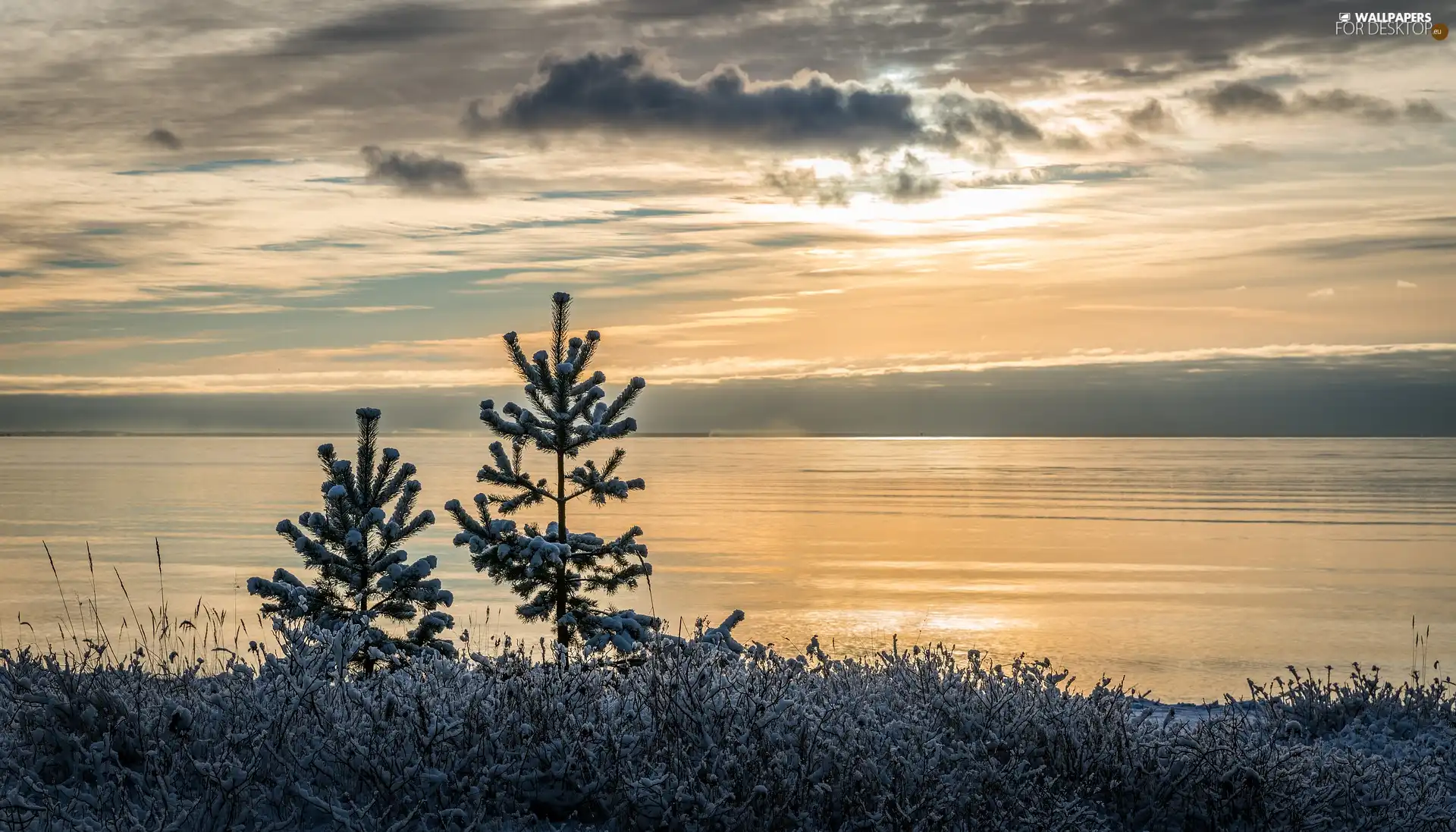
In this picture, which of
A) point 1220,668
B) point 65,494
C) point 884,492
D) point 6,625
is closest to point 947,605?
point 1220,668

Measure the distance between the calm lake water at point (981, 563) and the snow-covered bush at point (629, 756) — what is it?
1238 centimetres

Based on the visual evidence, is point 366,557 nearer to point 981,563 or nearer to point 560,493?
point 560,493

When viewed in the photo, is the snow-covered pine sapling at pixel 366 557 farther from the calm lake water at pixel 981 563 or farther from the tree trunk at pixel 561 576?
the calm lake water at pixel 981 563

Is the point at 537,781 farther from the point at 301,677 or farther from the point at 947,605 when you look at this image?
the point at 947,605

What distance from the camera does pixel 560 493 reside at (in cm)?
1584

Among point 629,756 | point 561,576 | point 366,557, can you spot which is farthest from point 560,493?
point 629,756

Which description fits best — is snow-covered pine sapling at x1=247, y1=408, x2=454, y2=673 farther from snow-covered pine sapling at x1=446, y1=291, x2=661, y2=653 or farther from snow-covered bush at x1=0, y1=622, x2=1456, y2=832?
snow-covered bush at x1=0, y1=622, x2=1456, y2=832

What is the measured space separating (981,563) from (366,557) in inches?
1195

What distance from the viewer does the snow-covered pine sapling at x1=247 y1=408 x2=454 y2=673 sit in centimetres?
1304

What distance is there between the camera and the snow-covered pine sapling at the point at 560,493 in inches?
603

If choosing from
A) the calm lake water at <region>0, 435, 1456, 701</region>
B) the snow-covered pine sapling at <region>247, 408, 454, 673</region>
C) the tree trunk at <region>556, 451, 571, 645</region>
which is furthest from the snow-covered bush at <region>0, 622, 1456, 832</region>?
the calm lake water at <region>0, 435, 1456, 701</region>

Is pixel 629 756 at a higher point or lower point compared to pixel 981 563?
higher

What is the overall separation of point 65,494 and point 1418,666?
8229 cm

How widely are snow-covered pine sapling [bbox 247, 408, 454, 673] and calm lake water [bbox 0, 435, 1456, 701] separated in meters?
7.96
